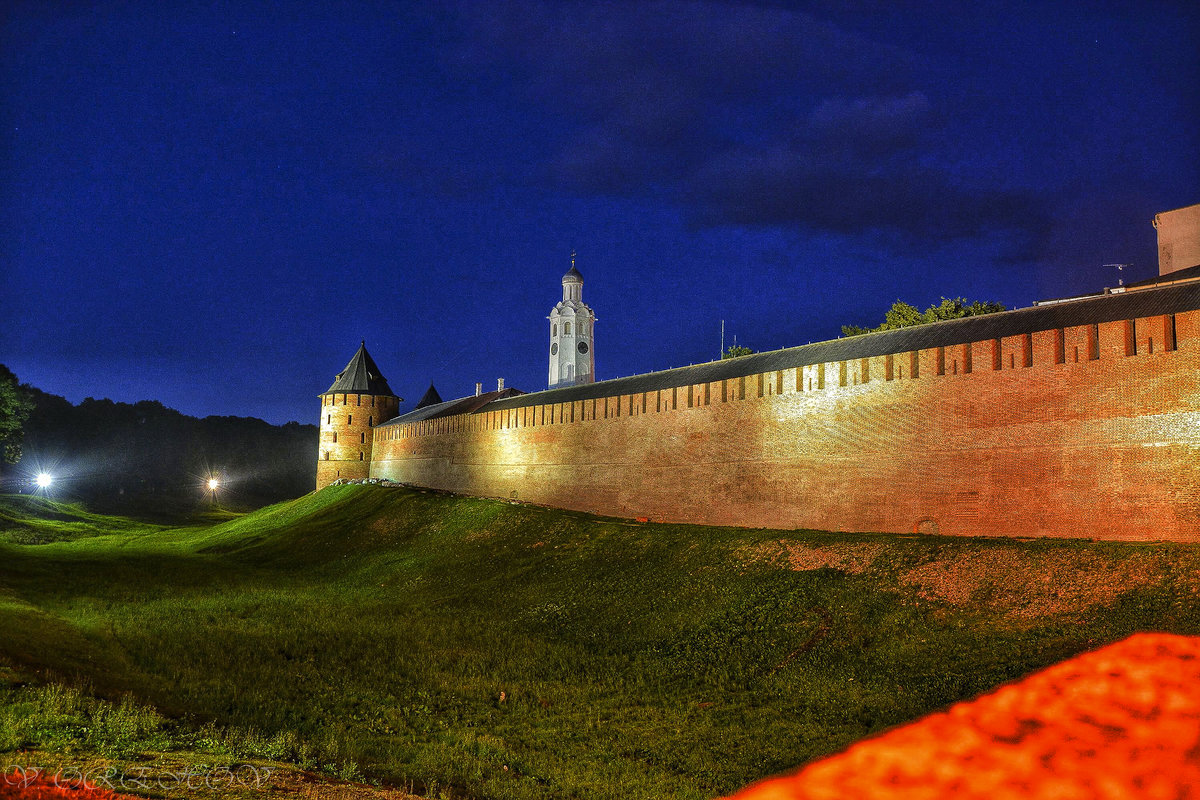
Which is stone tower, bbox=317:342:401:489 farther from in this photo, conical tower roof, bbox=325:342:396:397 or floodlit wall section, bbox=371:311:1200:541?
floodlit wall section, bbox=371:311:1200:541

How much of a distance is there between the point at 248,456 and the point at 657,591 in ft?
266

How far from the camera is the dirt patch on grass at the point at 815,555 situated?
13.5 metres

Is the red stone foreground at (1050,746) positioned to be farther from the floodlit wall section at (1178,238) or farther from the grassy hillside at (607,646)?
the floodlit wall section at (1178,238)

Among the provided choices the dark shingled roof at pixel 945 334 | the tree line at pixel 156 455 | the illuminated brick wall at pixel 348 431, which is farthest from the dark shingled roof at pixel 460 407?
the tree line at pixel 156 455

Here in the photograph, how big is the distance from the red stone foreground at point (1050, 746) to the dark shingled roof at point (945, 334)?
7415 mm

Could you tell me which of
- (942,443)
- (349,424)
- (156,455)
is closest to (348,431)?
(349,424)

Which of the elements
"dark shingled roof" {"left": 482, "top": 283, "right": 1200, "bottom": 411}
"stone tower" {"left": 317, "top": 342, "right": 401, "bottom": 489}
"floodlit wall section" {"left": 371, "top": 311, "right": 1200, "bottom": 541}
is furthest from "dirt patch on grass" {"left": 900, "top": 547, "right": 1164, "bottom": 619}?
"stone tower" {"left": 317, "top": 342, "right": 401, "bottom": 489}

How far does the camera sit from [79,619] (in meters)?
13.7

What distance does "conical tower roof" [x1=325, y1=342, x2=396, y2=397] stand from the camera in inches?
1761

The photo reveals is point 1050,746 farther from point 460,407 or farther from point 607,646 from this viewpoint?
point 460,407

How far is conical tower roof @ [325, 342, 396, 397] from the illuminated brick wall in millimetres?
423

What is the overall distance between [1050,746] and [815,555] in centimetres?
758

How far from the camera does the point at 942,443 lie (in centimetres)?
1499

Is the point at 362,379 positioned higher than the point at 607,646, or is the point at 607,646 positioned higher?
the point at 362,379
